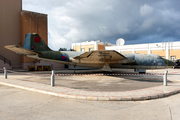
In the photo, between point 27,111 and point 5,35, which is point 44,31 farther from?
point 27,111

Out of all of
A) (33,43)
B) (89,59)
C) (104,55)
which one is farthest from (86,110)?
(33,43)

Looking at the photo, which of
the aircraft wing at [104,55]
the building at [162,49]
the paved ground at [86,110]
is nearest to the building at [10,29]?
the aircraft wing at [104,55]

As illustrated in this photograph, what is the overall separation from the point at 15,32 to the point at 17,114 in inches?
1049

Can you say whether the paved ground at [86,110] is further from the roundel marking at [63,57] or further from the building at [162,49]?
the building at [162,49]

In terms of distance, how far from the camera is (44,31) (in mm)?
29859

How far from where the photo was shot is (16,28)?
28.0m

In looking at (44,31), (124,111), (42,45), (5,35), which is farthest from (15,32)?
(124,111)

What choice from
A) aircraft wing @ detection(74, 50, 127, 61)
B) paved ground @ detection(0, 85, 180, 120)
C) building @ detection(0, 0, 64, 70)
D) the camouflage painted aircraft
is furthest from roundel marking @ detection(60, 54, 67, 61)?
paved ground @ detection(0, 85, 180, 120)

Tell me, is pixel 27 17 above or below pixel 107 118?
above

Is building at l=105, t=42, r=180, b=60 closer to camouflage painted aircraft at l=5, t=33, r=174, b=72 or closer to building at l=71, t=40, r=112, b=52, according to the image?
building at l=71, t=40, r=112, b=52

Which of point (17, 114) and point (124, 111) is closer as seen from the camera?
point (17, 114)

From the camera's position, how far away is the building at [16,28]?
26.3 meters

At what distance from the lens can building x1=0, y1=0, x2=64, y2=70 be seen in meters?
26.3

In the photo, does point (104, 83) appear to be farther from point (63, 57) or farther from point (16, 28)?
point (16, 28)
